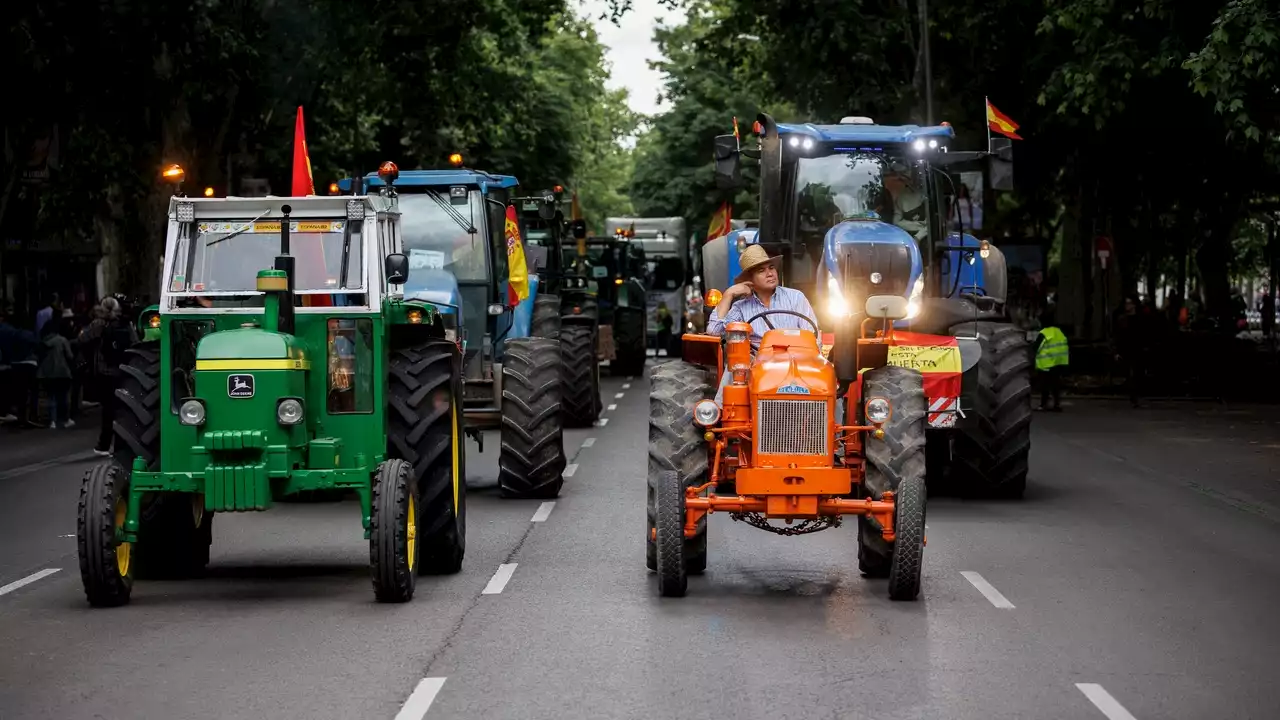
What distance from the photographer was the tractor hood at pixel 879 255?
57.7 ft

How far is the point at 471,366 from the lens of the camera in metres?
19.3

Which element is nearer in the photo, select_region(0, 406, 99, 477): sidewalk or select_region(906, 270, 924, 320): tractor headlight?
select_region(906, 270, 924, 320): tractor headlight

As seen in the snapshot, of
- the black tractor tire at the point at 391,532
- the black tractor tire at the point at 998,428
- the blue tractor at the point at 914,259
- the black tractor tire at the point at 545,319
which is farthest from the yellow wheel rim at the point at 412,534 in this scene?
the black tractor tire at the point at 545,319

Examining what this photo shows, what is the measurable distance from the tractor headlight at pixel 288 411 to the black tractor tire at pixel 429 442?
3.54 feet

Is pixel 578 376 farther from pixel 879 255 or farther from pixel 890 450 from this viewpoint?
pixel 890 450

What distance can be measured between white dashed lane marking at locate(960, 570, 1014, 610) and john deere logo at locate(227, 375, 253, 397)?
474 cm

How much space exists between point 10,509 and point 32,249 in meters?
28.7

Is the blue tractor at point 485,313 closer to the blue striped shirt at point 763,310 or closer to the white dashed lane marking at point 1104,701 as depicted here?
the blue striped shirt at point 763,310

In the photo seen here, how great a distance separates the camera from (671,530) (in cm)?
1193

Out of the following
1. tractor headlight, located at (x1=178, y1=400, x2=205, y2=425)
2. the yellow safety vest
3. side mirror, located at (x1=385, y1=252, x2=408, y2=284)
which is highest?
side mirror, located at (x1=385, y1=252, x2=408, y2=284)

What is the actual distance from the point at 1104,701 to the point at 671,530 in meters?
3.40

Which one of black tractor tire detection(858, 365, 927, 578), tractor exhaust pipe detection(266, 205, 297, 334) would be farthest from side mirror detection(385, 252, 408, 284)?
black tractor tire detection(858, 365, 927, 578)

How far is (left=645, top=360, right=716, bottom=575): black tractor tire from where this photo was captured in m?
12.4

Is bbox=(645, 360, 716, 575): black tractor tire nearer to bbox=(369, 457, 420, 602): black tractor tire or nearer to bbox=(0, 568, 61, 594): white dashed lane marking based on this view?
bbox=(369, 457, 420, 602): black tractor tire
